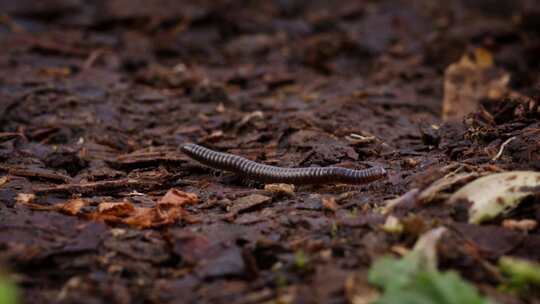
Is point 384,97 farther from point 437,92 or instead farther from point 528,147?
point 528,147

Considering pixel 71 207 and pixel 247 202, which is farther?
pixel 247 202

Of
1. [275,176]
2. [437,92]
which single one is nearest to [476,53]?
[437,92]

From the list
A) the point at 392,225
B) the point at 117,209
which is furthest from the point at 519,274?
the point at 117,209

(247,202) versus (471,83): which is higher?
(471,83)

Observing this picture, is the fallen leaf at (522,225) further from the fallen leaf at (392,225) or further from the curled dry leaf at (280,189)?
the curled dry leaf at (280,189)

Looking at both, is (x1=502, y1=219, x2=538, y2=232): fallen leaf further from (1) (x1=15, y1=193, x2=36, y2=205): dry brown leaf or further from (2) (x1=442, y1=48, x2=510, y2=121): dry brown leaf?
(2) (x1=442, y1=48, x2=510, y2=121): dry brown leaf

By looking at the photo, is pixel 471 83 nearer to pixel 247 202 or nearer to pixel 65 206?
pixel 247 202
